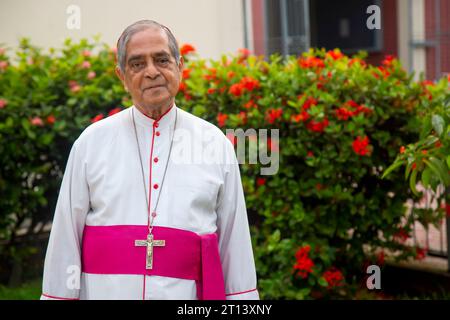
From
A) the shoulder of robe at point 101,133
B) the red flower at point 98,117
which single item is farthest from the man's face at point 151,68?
the red flower at point 98,117

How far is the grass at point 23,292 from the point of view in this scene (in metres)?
5.70

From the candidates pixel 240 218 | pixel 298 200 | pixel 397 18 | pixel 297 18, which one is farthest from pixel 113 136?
pixel 397 18

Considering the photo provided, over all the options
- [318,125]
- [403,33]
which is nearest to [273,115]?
[318,125]

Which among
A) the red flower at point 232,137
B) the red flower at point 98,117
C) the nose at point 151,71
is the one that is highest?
the nose at point 151,71

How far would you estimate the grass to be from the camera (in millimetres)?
5695

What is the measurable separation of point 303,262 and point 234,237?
7.26 ft

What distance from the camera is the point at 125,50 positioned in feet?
8.90

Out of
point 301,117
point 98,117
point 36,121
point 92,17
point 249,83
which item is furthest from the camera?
point 92,17

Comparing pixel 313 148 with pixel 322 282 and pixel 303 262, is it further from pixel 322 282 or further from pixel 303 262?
pixel 322 282

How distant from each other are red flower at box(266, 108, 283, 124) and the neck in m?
2.16

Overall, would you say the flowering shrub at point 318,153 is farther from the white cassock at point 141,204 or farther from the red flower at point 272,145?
the white cassock at point 141,204

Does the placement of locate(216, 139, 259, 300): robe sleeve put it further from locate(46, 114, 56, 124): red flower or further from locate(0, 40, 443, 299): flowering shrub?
locate(46, 114, 56, 124): red flower

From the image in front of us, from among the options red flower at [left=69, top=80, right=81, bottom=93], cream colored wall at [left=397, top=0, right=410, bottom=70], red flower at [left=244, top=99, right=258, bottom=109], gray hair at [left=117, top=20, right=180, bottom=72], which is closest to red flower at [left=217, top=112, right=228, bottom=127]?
red flower at [left=244, top=99, right=258, bottom=109]

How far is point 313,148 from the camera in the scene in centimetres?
500
